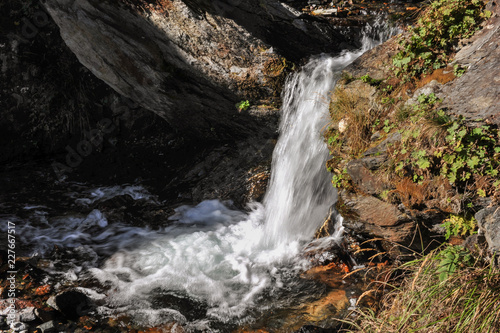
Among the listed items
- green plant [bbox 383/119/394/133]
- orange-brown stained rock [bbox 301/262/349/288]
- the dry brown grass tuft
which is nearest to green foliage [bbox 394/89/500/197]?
green plant [bbox 383/119/394/133]

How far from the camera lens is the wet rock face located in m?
5.32

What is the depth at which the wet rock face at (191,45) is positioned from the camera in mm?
5324

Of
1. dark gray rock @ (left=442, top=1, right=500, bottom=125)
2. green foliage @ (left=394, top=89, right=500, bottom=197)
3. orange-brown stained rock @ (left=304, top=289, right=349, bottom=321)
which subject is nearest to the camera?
green foliage @ (left=394, top=89, right=500, bottom=197)

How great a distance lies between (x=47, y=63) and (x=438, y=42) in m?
7.82

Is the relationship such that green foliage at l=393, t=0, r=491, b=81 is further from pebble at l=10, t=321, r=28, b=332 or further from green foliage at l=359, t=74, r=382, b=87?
pebble at l=10, t=321, r=28, b=332

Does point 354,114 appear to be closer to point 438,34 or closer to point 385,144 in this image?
point 385,144

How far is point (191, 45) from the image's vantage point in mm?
5449

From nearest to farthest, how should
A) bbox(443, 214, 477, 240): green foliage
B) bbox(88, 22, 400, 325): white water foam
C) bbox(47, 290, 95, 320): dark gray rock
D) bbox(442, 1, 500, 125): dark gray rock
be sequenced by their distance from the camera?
1. bbox(443, 214, 477, 240): green foliage
2. bbox(442, 1, 500, 125): dark gray rock
3. bbox(47, 290, 95, 320): dark gray rock
4. bbox(88, 22, 400, 325): white water foam

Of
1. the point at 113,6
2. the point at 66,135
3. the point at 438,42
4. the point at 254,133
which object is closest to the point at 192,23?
the point at 113,6

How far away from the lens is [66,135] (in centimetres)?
804

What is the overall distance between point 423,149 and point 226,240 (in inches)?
127

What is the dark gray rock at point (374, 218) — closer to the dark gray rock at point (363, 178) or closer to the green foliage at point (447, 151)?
the dark gray rock at point (363, 178)

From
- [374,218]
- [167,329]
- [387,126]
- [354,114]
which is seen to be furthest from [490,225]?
[167,329]

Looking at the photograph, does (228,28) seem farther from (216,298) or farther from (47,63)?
(47,63)
